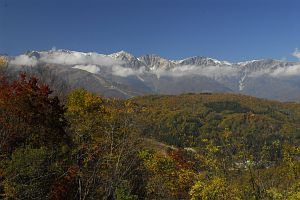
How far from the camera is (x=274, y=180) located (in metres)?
28.6

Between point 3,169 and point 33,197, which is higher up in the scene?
point 3,169

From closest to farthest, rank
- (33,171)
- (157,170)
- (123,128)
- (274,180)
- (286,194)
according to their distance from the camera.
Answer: (286,194) → (274,180) → (33,171) → (123,128) → (157,170)

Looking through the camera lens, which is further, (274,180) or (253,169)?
(274,180)

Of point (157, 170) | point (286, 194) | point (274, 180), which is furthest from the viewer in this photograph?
point (157, 170)

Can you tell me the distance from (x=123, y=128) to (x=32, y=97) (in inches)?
554

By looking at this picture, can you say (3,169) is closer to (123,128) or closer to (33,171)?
(33,171)

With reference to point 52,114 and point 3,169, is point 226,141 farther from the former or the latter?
point 52,114

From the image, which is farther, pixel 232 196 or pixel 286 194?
pixel 232 196

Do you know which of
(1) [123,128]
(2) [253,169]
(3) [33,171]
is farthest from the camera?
(1) [123,128]

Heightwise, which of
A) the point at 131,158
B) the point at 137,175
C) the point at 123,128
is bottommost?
the point at 137,175

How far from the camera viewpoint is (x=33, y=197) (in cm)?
3159

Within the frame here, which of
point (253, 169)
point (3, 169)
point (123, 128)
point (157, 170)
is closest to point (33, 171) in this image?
point (3, 169)

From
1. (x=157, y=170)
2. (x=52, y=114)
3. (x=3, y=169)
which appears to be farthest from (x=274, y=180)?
(x=52, y=114)

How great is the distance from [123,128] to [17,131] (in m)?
9.64
